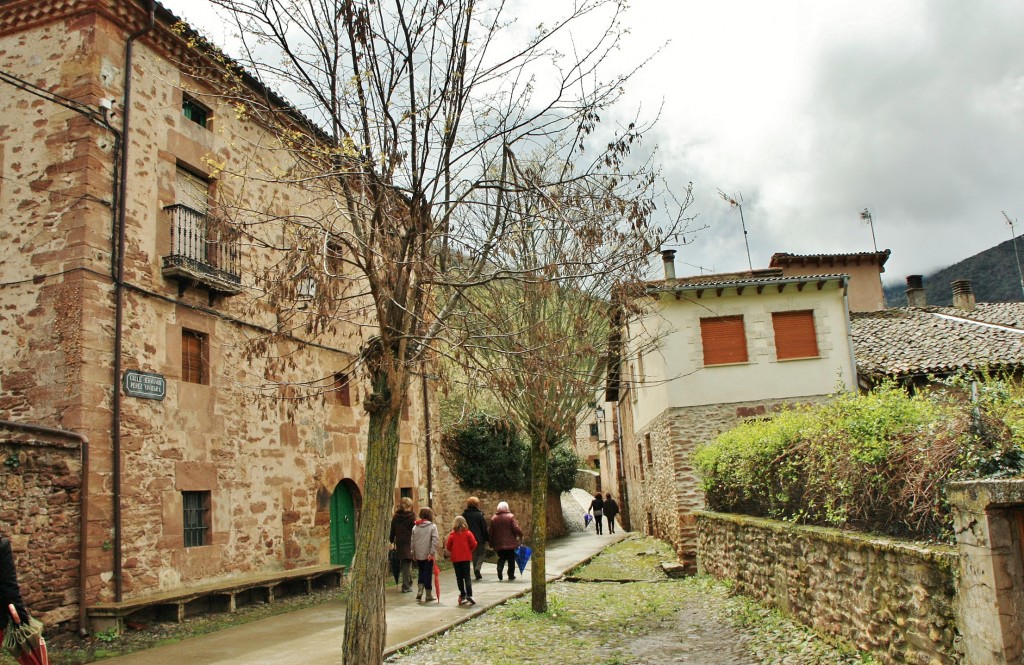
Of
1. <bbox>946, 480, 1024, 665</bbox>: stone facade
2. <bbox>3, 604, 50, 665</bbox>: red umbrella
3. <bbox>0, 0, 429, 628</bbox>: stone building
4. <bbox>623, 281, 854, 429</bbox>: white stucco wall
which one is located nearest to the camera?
<bbox>946, 480, 1024, 665</bbox>: stone facade

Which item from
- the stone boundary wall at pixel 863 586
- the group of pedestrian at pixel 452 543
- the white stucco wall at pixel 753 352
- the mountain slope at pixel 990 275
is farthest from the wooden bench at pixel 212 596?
the mountain slope at pixel 990 275

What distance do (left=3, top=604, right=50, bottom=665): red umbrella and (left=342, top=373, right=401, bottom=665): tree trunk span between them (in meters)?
2.12

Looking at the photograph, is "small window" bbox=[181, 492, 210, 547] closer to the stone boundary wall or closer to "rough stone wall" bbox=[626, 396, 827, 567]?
the stone boundary wall

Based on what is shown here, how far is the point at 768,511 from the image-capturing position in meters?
9.98

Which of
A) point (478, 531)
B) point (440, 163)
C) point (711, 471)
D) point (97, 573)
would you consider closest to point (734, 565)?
point (711, 471)

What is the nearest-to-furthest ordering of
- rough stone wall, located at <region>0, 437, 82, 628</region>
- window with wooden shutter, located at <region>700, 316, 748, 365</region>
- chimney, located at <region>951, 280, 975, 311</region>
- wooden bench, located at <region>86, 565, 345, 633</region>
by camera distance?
rough stone wall, located at <region>0, 437, 82, 628</region> < wooden bench, located at <region>86, 565, 345, 633</region> < window with wooden shutter, located at <region>700, 316, 748, 365</region> < chimney, located at <region>951, 280, 975, 311</region>

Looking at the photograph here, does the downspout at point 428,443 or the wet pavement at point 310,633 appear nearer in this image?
the wet pavement at point 310,633

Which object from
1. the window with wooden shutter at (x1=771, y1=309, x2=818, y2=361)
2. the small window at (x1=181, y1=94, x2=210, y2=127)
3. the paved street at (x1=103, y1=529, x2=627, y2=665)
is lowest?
the paved street at (x1=103, y1=529, x2=627, y2=665)

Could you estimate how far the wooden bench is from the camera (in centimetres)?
974

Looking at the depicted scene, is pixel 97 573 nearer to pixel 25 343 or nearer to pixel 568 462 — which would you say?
pixel 25 343

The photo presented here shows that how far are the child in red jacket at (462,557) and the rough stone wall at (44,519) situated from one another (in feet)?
17.1

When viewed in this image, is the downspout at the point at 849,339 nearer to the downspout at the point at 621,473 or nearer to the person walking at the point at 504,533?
the person walking at the point at 504,533

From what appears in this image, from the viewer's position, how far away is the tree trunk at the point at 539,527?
442 inches

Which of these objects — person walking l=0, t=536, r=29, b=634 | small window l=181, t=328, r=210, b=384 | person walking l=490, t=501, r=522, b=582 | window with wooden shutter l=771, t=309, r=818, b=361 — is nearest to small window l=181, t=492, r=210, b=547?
small window l=181, t=328, r=210, b=384
